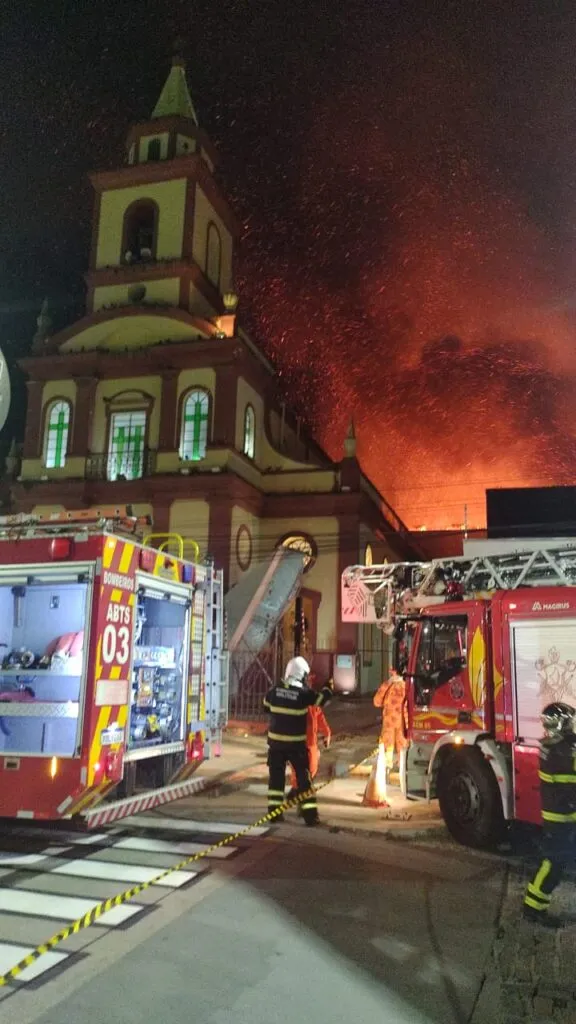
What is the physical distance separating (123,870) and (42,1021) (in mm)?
2488

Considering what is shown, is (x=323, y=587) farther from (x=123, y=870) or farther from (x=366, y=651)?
(x=123, y=870)

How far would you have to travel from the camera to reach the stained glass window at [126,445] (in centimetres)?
2564

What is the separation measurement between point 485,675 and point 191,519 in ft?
59.7

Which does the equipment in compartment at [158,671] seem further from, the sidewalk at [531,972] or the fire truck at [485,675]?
the sidewalk at [531,972]

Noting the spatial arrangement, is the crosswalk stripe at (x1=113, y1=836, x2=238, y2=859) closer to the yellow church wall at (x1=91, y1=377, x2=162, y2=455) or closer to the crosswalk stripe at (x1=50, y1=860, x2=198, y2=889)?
the crosswalk stripe at (x1=50, y1=860, x2=198, y2=889)

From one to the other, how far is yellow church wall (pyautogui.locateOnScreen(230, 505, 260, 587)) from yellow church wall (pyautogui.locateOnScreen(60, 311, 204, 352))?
20.5 feet

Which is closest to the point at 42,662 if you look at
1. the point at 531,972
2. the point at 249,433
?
the point at 531,972

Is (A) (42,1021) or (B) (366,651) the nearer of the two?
(A) (42,1021)

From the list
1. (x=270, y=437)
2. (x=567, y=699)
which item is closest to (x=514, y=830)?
(x=567, y=699)

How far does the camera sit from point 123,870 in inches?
231

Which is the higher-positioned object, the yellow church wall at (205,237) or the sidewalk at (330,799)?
the yellow church wall at (205,237)

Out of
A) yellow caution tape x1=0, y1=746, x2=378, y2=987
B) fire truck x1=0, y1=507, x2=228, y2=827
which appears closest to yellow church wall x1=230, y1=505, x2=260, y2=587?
fire truck x1=0, y1=507, x2=228, y2=827

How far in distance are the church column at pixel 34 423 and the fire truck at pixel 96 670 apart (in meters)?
20.2

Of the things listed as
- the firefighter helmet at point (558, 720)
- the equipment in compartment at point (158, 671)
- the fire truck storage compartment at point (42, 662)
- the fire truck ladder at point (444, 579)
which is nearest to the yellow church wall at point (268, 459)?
the fire truck ladder at point (444, 579)
